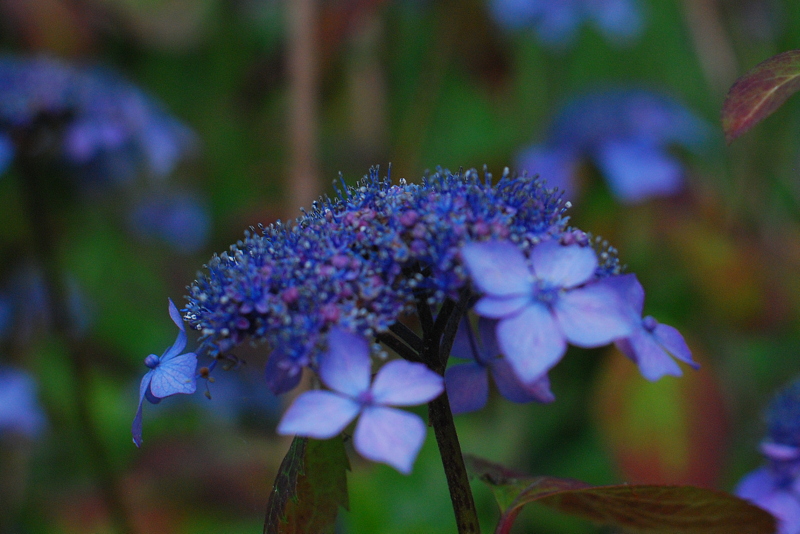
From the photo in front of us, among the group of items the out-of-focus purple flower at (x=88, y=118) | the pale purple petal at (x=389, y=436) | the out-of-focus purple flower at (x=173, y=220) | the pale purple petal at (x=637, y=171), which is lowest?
the pale purple petal at (x=389, y=436)

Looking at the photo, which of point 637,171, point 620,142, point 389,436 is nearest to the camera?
point 389,436

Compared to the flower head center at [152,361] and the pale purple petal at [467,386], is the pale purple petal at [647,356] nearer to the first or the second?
the pale purple petal at [467,386]

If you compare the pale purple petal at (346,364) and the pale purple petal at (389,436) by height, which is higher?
the pale purple petal at (346,364)

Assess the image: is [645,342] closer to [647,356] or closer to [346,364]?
[647,356]

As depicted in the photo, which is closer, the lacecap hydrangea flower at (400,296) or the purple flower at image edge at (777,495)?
the lacecap hydrangea flower at (400,296)

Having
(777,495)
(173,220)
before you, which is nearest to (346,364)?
(777,495)

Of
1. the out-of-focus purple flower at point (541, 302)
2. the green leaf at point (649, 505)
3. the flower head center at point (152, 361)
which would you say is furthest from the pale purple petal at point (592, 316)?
the flower head center at point (152, 361)

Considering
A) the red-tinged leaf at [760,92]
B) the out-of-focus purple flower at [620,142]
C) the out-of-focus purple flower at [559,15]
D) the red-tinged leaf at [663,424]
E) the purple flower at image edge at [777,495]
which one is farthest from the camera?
the out-of-focus purple flower at [559,15]

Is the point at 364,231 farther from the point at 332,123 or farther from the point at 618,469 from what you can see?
the point at 332,123
